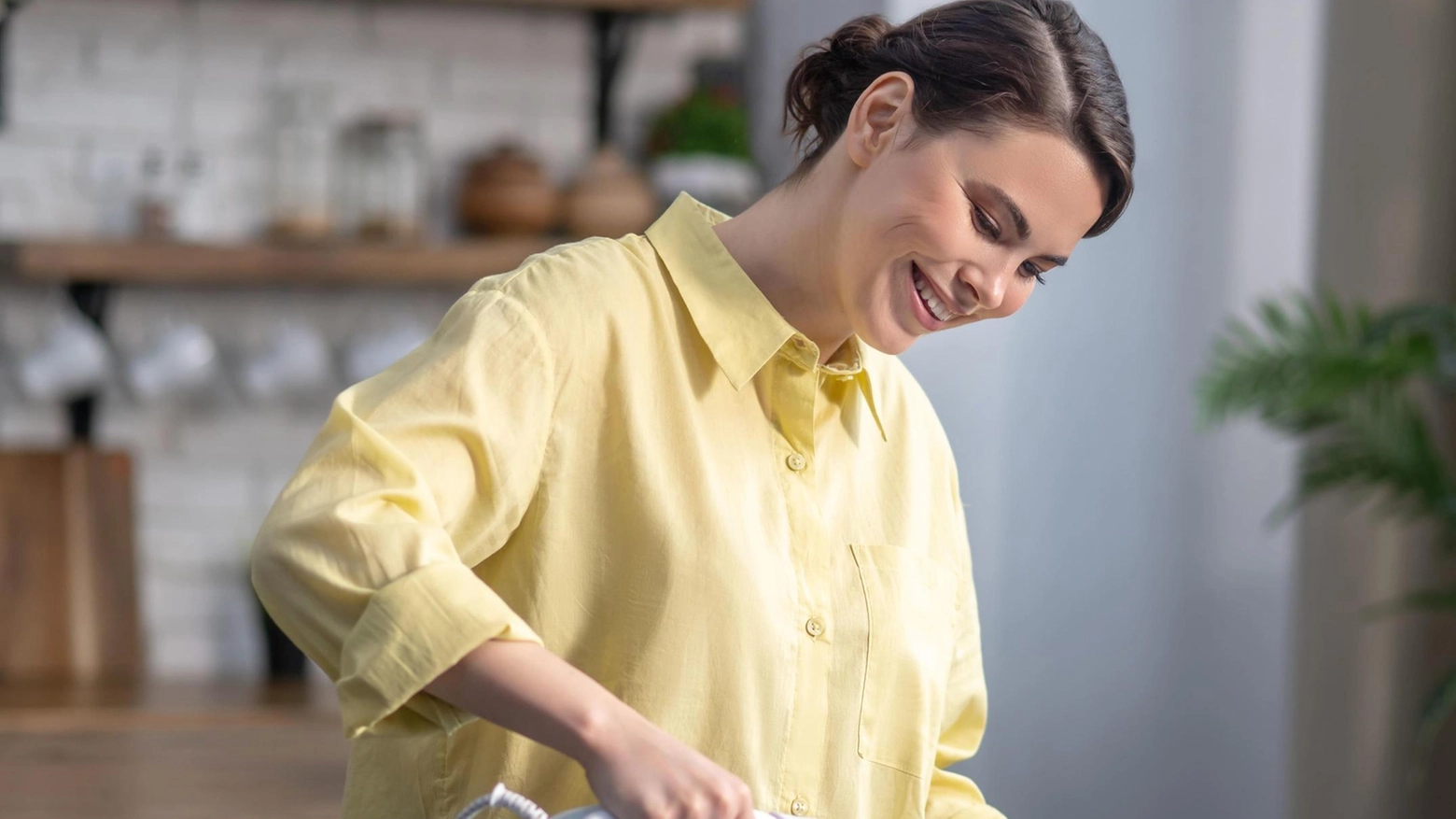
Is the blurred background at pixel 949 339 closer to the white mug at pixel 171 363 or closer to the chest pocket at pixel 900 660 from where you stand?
the white mug at pixel 171 363

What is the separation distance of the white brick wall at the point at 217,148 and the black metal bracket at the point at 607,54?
3 cm

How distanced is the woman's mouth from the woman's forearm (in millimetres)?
304

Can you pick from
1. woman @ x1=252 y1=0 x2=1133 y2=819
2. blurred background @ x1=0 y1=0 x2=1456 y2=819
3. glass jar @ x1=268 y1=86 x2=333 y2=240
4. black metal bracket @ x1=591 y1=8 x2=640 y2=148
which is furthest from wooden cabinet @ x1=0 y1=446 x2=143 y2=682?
woman @ x1=252 y1=0 x2=1133 y2=819

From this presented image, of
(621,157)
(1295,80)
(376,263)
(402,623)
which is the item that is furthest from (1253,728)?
(402,623)

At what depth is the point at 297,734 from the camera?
2391mm

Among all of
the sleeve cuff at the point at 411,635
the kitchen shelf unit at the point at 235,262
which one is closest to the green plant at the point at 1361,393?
the kitchen shelf unit at the point at 235,262

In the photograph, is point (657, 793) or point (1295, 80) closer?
point (657, 793)

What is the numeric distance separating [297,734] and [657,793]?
1.85 meters

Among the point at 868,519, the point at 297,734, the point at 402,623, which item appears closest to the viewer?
the point at 402,623

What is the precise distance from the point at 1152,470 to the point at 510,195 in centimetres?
127

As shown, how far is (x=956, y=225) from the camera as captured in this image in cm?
85

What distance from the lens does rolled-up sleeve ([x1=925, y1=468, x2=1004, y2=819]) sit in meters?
1.04

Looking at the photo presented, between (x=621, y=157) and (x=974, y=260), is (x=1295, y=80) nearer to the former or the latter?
(x=621, y=157)

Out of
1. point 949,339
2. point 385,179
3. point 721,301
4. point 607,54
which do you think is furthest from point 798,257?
point 607,54
